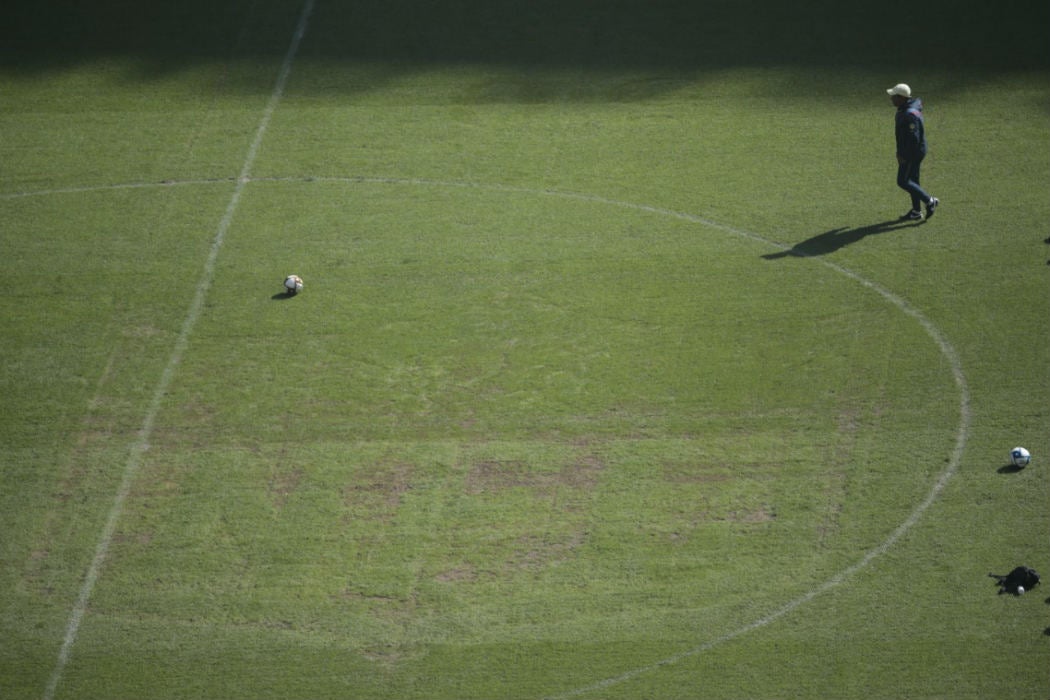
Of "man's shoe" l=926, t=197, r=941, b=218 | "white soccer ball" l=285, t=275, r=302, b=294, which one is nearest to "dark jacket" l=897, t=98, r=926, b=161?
"man's shoe" l=926, t=197, r=941, b=218

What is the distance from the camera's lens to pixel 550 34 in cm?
1891

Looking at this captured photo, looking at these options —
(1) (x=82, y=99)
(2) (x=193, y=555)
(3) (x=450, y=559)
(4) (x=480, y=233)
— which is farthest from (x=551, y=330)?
(1) (x=82, y=99)

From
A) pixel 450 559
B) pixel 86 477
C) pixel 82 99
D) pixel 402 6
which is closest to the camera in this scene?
pixel 450 559

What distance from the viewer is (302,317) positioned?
1362cm

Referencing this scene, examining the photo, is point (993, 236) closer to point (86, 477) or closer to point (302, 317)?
point (302, 317)

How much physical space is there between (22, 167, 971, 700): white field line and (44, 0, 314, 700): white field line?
911mm

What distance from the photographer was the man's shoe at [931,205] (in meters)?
14.9

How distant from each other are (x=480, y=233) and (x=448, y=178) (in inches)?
49.7

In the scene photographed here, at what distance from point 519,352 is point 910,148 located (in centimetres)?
499

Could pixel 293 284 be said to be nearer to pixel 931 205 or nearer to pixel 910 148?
pixel 910 148

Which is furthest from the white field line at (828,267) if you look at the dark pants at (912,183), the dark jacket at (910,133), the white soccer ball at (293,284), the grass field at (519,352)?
the white soccer ball at (293,284)

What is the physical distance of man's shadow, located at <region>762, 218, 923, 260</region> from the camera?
1447 cm

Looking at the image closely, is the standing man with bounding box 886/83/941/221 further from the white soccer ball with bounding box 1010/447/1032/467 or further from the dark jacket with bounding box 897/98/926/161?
the white soccer ball with bounding box 1010/447/1032/467

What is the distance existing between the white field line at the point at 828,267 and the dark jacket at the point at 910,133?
163 centimetres
